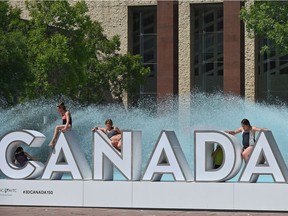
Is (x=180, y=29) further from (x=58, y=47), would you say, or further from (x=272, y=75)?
(x=58, y=47)

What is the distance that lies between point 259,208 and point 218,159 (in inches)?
64.3

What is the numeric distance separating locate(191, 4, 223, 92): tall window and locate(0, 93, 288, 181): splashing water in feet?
5.47

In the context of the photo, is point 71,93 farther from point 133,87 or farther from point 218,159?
point 218,159

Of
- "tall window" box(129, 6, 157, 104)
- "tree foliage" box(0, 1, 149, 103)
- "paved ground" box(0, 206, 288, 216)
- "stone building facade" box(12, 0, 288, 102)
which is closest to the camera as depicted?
"paved ground" box(0, 206, 288, 216)

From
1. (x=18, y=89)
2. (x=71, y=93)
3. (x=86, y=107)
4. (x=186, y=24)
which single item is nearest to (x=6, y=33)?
(x=18, y=89)

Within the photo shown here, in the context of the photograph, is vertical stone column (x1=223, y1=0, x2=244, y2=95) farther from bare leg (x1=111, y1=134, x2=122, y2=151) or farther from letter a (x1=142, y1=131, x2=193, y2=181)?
letter a (x1=142, y1=131, x2=193, y2=181)

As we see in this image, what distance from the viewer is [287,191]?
62.4ft

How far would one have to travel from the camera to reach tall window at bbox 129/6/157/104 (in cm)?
6862

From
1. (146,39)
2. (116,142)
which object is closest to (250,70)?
(146,39)

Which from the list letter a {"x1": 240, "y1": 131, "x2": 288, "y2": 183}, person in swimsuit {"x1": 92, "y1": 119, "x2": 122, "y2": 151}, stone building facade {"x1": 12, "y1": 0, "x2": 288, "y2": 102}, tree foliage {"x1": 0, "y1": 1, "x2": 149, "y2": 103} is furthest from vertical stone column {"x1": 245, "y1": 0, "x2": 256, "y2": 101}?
letter a {"x1": 240, "y1": 131, "x2": 288, "y2": 183}

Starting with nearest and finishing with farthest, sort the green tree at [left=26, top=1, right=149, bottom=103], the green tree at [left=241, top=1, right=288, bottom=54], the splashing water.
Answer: the splashing water → the green tree at [left=241, top=1, right=288, bottom=54] → the green tree at [left=26, top=1, right=149, bottom=103]

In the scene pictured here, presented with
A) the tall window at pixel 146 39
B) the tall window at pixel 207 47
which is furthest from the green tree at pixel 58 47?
the tall window at pixel 207 47

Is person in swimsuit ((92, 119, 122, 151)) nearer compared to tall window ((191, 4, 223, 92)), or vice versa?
person in swimsuit ((92, 119, 122, 151))

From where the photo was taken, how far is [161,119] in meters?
57.8
